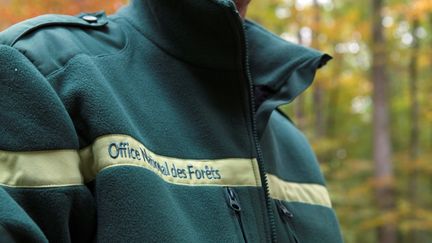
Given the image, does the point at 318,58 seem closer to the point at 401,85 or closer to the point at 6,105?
the point at 6,105

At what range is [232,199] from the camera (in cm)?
123

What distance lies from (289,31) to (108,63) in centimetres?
1049

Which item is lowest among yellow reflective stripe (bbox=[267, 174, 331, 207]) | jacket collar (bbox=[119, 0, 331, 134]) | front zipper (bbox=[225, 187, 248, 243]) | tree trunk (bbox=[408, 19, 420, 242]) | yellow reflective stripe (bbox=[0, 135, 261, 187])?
tree trunk (bbox=[408, 19, 420, 242])

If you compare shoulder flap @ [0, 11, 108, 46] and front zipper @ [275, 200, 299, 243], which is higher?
shoulder flap @ [0, 11, 108, 46]

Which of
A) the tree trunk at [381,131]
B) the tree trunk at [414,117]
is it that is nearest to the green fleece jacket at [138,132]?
the tree trunk at [381,131]

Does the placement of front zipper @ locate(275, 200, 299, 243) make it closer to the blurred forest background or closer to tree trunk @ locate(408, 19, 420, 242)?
the blurred forest background

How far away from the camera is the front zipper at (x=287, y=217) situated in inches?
57.5

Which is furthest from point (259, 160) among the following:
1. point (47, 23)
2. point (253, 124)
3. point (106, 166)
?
point (47, 23)

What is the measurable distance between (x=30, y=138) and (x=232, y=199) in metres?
0.46

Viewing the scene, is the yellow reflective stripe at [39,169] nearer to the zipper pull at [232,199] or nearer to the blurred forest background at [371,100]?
the zipper pull at [232,199]

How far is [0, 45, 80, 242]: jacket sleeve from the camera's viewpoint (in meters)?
0.92

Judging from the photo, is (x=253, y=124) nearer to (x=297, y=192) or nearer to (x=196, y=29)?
(x=196, y=29)

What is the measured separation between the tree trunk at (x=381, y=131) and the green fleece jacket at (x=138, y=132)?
917 cm

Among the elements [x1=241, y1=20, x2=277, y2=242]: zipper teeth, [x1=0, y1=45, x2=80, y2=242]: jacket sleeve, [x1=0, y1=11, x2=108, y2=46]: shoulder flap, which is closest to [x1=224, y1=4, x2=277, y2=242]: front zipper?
[x1=241, y1=20, x2=277, y2=242]: zipper teeth
